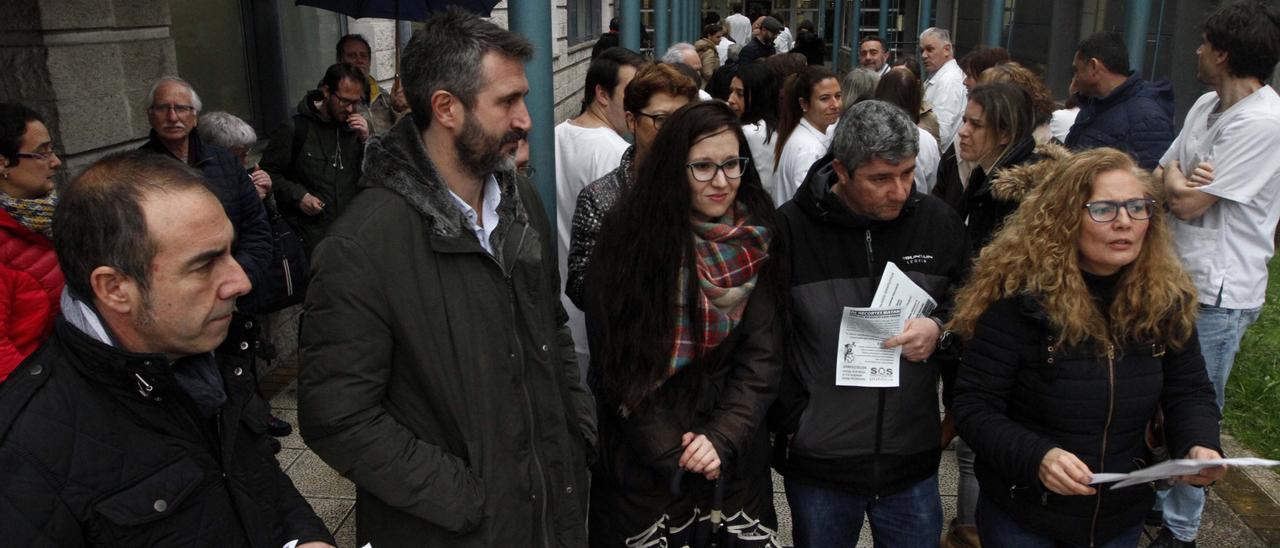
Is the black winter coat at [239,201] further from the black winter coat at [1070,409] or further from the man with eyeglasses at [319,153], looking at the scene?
the black winter coat at [1070,409]

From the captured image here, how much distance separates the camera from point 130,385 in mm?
1638

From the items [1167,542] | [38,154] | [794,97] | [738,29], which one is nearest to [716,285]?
[38,154]

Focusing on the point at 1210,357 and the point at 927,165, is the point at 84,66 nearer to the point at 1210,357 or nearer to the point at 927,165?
the point at 927,165

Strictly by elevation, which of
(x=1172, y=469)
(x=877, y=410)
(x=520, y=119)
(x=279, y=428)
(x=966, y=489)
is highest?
(x=520, y=119)

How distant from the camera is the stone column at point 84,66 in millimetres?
4316

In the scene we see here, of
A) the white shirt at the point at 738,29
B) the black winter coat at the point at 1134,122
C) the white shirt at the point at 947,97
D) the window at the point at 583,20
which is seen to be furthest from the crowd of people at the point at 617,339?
the window at the point at 583,20

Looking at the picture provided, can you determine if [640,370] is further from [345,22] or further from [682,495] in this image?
[345,22]

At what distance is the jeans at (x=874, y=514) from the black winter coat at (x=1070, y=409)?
0.32 meters

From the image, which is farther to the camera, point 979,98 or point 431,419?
point 979,98

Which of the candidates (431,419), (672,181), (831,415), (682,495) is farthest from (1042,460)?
(431,419)

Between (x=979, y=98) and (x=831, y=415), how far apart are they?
168 cm

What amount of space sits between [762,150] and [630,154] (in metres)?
2.14

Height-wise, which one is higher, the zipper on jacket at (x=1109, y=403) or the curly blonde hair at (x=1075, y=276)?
the curly blonde hair at (x=1075, y=276)

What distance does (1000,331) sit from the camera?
8.12ft
